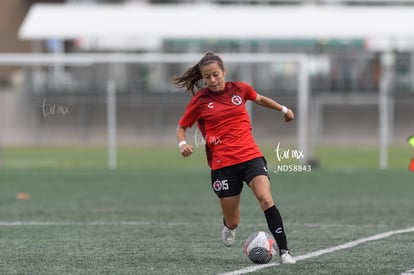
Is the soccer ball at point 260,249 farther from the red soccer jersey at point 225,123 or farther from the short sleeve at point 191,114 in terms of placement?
the short sleeve at point 191,114

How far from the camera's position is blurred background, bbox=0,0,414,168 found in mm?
26516

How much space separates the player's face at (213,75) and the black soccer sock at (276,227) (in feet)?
3.73

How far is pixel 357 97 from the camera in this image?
107 feet

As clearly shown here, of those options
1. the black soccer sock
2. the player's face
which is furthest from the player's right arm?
the black soccer sock

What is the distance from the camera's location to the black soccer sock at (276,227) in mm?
8797

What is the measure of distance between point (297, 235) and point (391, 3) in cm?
3407

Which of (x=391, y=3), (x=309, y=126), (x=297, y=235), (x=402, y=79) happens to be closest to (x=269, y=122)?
(x=309, y=126)

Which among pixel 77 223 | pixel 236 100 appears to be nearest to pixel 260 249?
pixel 236 100

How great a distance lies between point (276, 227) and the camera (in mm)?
8812

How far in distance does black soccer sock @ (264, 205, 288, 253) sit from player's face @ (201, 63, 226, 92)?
114 cm

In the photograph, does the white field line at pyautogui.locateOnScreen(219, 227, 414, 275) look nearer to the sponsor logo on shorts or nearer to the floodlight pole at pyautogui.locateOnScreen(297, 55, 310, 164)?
the sponsor logo on shorts

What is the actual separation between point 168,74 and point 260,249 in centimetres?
2228

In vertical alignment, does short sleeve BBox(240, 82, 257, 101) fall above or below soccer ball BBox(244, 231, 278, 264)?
above

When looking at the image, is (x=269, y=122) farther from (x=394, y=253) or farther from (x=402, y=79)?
(x=394, y=253)
